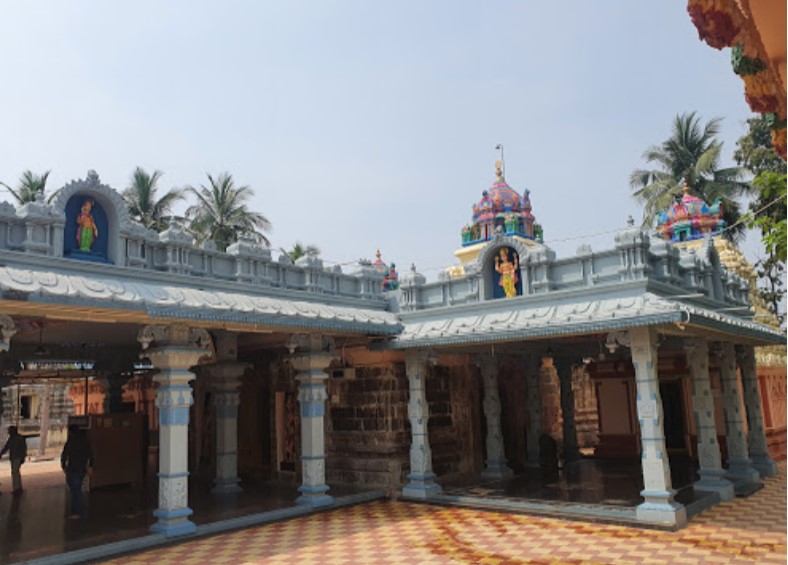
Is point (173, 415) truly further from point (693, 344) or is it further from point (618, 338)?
point (693, 344)

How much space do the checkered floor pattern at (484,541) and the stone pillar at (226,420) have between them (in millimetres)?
2895

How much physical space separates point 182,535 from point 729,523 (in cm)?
794

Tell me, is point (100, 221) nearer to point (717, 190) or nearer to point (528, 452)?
point (528, 452)

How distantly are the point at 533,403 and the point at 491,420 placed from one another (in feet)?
7.57

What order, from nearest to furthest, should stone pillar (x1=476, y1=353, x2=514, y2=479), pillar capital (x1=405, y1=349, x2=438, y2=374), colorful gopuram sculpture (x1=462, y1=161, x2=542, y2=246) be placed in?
pillar capital (x1=405, y1=349, x2=438, y2=374)
stone pillar (x1=476, y1=353, x2=514, y2=479)
colorful gopuram sculpture (x1=462, y1=161, x2=542, y2=246)

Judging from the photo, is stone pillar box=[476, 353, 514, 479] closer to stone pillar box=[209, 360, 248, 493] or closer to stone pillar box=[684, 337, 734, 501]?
stone pillar box=[684, 337, 734, 501]

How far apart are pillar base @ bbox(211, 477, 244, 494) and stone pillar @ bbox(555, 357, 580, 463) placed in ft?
27.5

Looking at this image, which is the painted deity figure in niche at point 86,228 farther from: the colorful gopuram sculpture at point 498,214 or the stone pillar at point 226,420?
the colorful gopuram sculpture at point 498,214

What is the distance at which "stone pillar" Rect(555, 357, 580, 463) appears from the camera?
1638 centimetres

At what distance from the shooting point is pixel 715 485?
1108 centimetres

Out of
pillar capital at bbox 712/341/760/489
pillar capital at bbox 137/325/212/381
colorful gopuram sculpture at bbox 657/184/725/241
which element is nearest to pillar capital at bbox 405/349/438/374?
pillar capital at bbox 137/325/212/381

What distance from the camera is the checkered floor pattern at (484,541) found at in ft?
25.6

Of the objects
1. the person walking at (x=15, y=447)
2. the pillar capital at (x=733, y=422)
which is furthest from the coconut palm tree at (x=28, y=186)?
the pillar capital at (x=733, y=422)

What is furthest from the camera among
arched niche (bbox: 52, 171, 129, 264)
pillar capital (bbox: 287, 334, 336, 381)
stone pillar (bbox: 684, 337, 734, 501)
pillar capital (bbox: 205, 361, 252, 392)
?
pillar capital (bbox: 205, 361, 252, 392)
